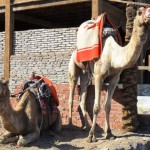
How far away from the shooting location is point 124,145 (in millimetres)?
7242

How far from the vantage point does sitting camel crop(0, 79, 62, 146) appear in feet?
22.0

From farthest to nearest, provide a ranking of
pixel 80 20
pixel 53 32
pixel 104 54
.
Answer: pixel 80 20 < pixel 53 32 < pixel 104 54

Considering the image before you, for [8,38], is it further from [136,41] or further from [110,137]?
[136,41]

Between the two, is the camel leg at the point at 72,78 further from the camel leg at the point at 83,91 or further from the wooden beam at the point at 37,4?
the wooden beam at the point at 37,4

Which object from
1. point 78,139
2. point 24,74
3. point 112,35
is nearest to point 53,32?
point 24,74

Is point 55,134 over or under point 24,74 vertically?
under

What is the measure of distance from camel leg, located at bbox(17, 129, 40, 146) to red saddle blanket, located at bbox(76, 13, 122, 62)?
2.03 m

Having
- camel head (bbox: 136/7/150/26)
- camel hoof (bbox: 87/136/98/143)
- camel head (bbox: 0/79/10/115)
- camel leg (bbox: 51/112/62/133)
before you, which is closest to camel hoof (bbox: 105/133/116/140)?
camel hoof (bbox: 87/136/98/143)

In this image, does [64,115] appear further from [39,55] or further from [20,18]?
[20,18]

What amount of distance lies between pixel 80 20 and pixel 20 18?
10.8 feet

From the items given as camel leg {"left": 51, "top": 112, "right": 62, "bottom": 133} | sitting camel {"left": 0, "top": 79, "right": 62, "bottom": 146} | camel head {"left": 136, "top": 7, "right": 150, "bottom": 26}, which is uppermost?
camel head {"left": 136, "top": 7, "right": 150, "bottom": 26}

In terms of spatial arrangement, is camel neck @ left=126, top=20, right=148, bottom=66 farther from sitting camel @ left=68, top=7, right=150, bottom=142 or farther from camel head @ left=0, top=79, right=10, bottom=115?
camel head @ left=0, top=79, right=10, bottom=115

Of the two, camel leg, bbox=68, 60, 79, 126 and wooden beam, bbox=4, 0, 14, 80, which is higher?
wooden beam, bbox=4, 0, 14, 80

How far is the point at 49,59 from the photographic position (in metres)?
10.9
